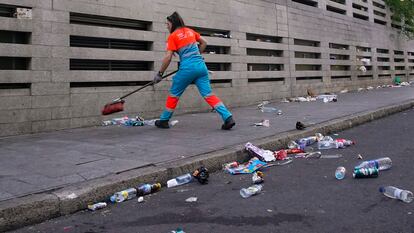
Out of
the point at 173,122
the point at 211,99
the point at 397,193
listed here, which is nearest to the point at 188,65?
the point at 211,99

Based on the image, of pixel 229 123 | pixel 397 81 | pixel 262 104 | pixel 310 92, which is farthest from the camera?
pixel 397 81

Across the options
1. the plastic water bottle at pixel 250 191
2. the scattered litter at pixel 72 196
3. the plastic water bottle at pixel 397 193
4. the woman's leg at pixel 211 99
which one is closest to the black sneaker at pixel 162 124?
the woman's leg at pixel 211 99

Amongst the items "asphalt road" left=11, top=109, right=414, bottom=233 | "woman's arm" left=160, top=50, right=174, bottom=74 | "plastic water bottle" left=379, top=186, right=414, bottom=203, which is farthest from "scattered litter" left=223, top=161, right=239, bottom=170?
"woman's arm" left=160, top=50, right=174, bottom=74

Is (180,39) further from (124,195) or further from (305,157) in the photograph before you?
(124,195)

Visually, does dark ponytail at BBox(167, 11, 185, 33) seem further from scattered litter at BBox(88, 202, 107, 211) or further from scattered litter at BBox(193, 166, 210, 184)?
scattered litter at BBox(88, 202, 107, 211)

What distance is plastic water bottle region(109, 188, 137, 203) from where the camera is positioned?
3829 mm

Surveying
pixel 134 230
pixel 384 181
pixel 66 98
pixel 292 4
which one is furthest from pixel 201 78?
pixel 292 4

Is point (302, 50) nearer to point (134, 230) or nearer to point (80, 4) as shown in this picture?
point (80, 4)

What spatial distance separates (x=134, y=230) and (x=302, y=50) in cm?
1251

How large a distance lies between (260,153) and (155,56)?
452cm

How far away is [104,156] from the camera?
4.93 metres

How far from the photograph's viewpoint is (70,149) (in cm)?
543

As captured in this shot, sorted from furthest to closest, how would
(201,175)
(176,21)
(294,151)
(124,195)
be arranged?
(176,21)
(294,151)
(201,175)
(124,195)

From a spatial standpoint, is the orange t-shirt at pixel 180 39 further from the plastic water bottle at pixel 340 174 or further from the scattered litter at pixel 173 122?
the plastic water bottle at pixel 340 174
